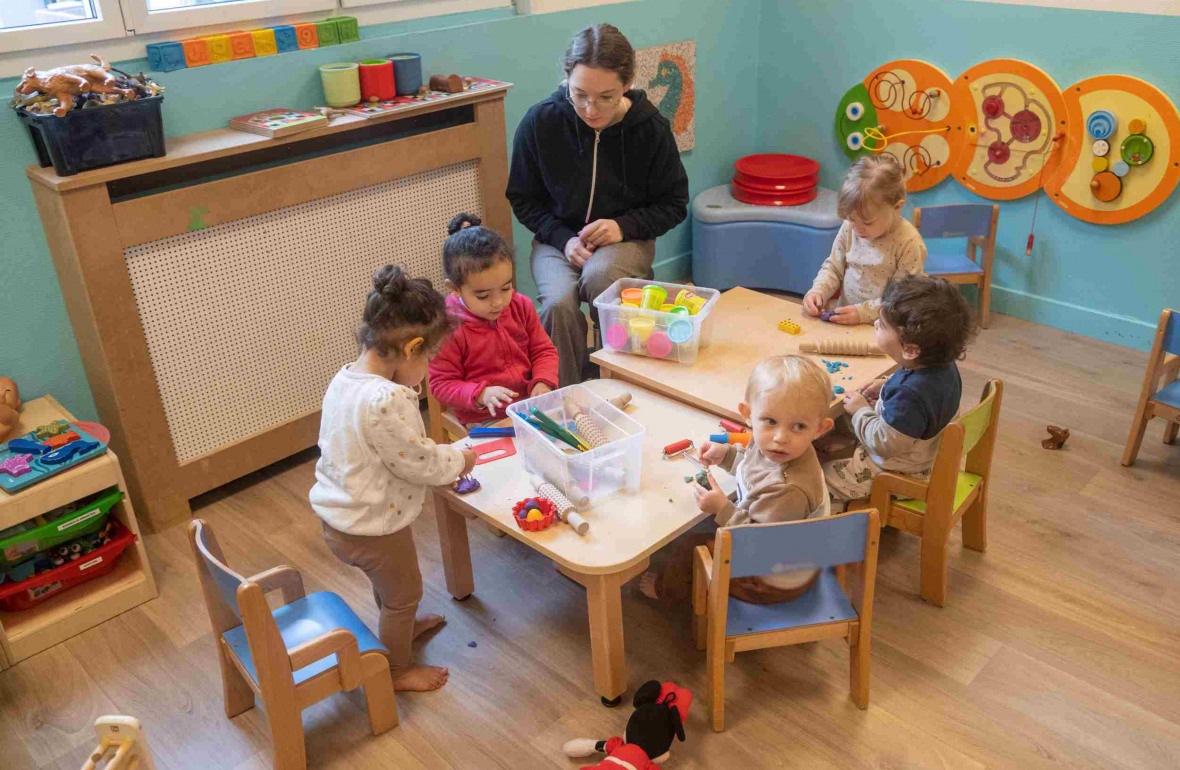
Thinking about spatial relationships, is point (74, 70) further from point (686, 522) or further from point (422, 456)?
point (686, 522)

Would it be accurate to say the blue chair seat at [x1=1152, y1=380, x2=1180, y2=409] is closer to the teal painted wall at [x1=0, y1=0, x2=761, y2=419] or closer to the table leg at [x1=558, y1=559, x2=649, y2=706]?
the table leg at [x1=558, y1=559, x2=649, y2=706]

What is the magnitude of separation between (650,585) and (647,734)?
1.77 ft

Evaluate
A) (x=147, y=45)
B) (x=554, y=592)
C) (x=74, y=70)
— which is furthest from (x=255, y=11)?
(x=554, y=592)

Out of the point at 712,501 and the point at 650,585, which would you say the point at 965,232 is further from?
the point at 712,501

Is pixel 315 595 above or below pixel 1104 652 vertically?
above

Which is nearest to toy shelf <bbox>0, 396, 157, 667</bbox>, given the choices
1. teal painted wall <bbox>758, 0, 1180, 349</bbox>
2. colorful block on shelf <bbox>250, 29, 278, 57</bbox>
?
colorful block on shelf <bbox>250, 29, 278, 57</bbox>

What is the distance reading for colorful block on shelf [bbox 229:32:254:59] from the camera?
2.65 meters

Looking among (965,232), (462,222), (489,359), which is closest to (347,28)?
(462,222)

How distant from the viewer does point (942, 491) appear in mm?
2148

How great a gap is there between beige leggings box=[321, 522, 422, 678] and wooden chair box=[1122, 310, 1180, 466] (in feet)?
6.82

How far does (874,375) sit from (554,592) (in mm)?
961

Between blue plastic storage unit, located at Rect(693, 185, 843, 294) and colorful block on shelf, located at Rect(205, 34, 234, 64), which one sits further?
blue plastic storage unit, located at Rect(693, 185, 843, 294)

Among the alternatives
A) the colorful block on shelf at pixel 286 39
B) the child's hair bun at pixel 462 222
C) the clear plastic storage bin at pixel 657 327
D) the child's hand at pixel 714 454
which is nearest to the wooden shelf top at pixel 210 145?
the colorful block on shelf at pixel 286 39

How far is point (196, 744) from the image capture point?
2.00 m
